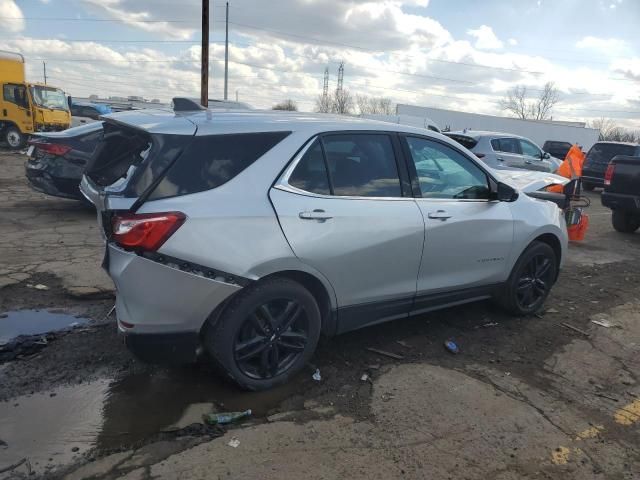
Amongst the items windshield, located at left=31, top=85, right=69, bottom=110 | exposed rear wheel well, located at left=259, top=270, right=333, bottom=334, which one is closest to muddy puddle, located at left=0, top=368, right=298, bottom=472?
exposed rear wheel well, located at left=259, top=270, right=333, bottom=334

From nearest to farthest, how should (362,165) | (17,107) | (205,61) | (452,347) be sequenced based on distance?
(362,165) → (452,347) → (205,61) → (17,107)

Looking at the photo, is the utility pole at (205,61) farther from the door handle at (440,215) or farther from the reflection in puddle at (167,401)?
the reflection in puddle at (167,401)

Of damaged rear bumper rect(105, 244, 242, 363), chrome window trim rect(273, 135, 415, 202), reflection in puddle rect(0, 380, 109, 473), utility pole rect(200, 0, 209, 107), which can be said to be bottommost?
reflection in puddle rect(0, 380, 109, 473)

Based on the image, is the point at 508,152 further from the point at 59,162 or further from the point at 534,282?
the point at 59,162

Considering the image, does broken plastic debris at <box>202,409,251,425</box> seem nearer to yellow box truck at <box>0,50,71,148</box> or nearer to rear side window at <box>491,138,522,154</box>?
rear side window at <box>491,138,522,154</box>

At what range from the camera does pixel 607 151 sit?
694 inches

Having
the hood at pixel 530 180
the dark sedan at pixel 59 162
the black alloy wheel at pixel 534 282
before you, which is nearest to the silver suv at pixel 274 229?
the black alloy wheel at pixel 534 282

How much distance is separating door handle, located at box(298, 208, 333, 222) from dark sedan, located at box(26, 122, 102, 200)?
19.7 ft

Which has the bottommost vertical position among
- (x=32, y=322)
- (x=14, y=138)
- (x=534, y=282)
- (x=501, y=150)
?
(x=14, y=138)

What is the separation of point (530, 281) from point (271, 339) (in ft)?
9.18

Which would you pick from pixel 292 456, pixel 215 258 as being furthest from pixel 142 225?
pixel 292 456

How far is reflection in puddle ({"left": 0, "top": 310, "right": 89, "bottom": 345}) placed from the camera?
4.18 metres

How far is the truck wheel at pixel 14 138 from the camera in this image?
20734mm

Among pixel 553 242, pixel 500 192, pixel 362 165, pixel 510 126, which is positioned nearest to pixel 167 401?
pixel 362 165
